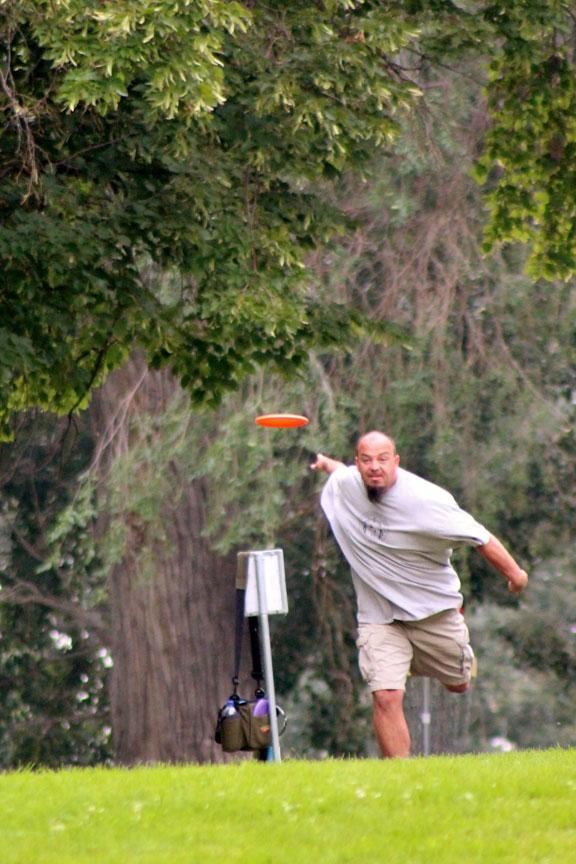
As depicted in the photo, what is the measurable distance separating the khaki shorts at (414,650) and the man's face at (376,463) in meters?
0.68

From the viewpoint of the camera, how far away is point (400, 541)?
870 centimetres

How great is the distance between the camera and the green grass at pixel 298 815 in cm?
602

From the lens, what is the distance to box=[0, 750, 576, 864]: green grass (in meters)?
6.02

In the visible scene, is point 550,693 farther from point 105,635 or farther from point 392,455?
point 392,455

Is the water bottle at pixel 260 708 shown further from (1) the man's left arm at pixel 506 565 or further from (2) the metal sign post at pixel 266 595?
(1) the man's left arm at pixel 506 565

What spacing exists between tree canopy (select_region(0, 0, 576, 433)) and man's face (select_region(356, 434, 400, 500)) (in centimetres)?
199

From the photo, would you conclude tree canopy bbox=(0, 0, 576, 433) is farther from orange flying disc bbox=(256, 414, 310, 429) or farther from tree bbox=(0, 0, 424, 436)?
orange flying disc bbox=(256, 414, 310, 429)

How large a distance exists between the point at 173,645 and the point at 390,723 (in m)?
9.81

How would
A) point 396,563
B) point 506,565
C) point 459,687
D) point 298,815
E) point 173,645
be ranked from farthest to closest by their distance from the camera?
point 173,645, point 459,687, point 396,563, point 506,565, point 298,815

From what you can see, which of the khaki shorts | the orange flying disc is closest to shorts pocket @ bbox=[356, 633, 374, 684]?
the khaki shorts

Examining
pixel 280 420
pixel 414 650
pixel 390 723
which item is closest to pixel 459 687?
pixel 414 650

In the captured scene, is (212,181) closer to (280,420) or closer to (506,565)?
(280,420)

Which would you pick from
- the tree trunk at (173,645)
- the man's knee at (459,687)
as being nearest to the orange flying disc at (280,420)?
the man's knee at (459,687)

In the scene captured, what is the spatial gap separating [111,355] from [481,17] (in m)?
3.28
